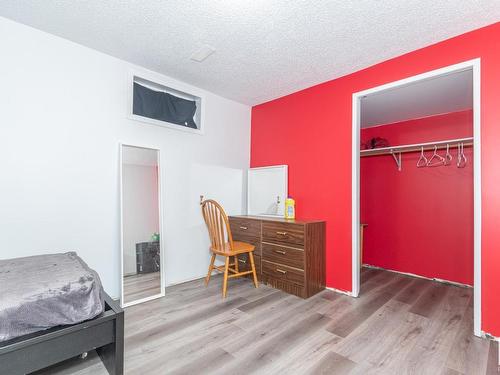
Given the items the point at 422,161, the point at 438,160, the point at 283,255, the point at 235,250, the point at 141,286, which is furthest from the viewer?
the point at 422,161

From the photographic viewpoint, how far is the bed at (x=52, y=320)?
3.95ft

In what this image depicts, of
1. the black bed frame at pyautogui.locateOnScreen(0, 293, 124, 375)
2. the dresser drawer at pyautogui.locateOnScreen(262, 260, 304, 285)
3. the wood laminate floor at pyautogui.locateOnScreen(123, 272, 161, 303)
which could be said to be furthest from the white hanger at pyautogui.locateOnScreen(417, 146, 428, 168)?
the black bed frame at pyautogui.locateOnScreen(0, 293, 124, 375)

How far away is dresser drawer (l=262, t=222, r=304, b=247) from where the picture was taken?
270 centimetres

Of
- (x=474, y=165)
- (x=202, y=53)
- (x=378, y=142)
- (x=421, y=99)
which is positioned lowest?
(x=474, y=165)

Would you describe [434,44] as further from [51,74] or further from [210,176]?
[51,74]

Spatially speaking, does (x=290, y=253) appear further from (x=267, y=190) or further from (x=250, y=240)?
(x=267, y=190)

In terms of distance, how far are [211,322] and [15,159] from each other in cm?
204

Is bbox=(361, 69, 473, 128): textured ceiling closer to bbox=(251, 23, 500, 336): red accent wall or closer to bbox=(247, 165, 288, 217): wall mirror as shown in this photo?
bbox=(251, 23, 500, 336): red accent wall

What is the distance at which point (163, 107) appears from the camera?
2.98 metres

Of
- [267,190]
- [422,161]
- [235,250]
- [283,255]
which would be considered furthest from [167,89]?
[422,161]

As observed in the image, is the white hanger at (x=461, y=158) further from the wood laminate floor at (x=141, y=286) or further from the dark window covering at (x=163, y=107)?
the wood laminate floor at (x=141, y=286)

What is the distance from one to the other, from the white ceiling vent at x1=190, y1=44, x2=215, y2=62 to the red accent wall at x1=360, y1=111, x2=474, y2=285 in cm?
290

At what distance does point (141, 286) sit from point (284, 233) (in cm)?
157

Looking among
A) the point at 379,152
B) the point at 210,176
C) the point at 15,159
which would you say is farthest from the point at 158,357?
the point at 379,152
